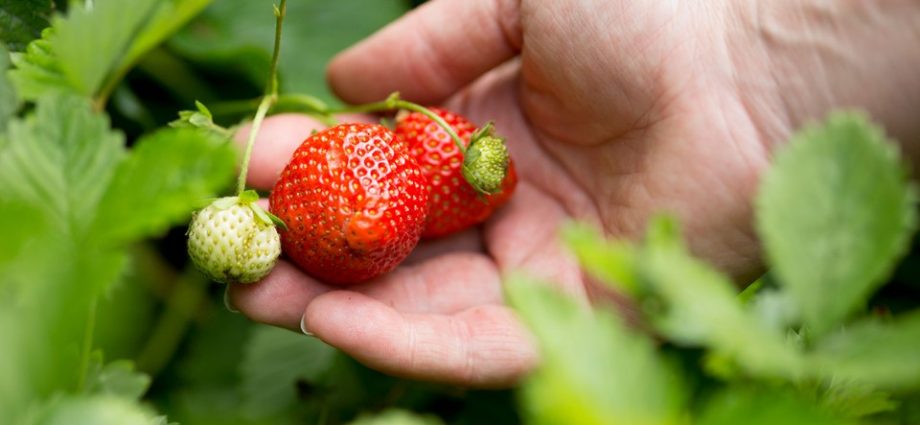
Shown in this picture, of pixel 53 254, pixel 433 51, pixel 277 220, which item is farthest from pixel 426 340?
pixel 53 254

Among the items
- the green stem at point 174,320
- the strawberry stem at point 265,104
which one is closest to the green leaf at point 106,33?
the strawberry stem at point 265,104

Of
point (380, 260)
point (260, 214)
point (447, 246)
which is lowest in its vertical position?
point (447, 246)

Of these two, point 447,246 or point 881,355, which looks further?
point 447,246

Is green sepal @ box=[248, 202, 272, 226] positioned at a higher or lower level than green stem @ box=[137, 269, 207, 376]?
higher

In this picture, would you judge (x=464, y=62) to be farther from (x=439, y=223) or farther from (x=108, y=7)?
(x=108, y=7)

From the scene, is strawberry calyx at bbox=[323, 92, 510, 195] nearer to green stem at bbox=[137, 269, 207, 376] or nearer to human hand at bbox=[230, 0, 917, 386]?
human hand at bbox=[230, 0, 917, 386]

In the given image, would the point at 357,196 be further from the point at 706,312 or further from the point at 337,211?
the point at 706,312

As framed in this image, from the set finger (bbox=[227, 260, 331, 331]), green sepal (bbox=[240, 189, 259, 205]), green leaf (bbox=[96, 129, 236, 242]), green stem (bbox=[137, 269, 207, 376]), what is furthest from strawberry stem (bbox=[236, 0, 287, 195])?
green stem (bbox=[137, 269, 207, 376])
